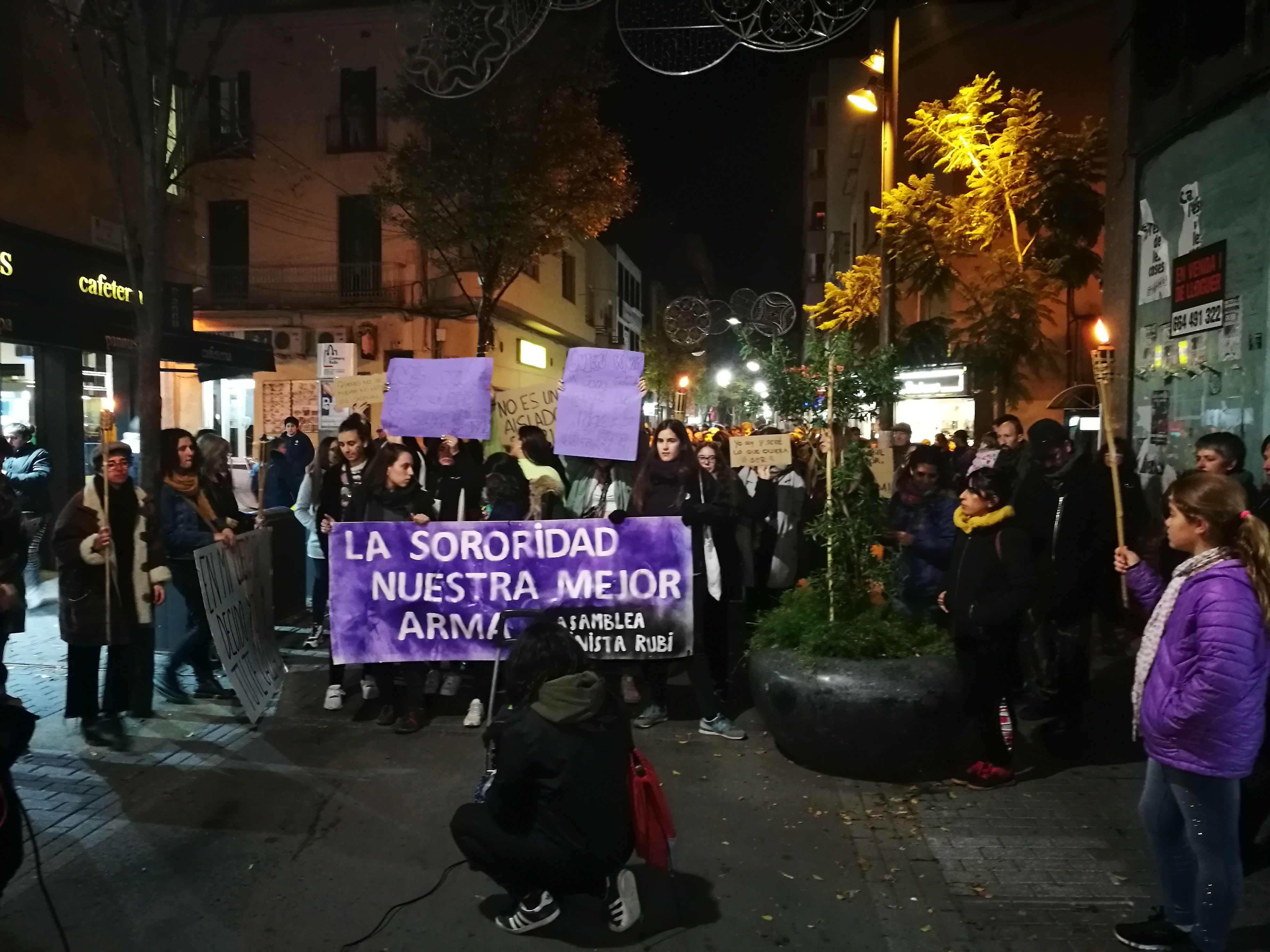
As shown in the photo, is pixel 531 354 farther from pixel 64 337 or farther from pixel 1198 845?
pixel 1198 845

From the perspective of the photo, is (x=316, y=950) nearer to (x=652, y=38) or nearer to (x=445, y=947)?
(x=445, y=947)

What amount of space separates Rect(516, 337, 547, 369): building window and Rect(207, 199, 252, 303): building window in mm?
8769

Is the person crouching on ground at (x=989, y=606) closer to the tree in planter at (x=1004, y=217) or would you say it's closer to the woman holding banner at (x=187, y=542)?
the woman holding banner at (x=187, y=542)

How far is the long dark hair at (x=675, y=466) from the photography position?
6.31m

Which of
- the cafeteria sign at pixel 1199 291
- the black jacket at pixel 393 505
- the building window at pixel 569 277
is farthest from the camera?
the building window at pixel 569 277

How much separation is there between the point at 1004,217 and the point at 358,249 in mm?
17775

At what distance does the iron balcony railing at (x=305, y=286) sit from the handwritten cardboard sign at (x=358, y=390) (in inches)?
736

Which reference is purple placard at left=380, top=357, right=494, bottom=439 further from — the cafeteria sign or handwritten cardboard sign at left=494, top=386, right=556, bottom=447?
the cafeteria sign

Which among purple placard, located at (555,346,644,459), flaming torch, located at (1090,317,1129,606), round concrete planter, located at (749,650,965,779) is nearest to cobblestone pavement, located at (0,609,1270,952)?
round concrete planter, located at (749,650,965,779)

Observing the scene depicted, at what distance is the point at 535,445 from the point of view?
8078mm

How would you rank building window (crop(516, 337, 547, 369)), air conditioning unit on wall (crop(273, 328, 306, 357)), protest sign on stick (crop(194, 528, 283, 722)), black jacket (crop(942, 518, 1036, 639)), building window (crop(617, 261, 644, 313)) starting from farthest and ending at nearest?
building window (crop(617, 261, 644, 313)) → building window (crop(516, 337, 547, 369)) → air conditioning unit on wall (crop(273, 328, 306, 357)) → protest sign on stick (crop(194, 528, 283, 722)) → black jacket (crop(942, 518, 1036, 639))

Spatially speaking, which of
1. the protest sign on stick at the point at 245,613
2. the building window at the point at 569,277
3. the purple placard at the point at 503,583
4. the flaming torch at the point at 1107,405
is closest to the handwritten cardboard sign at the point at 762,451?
the purple placard at the point at 503,583

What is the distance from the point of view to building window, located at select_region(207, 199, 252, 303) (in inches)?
1059

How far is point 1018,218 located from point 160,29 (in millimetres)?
12788
